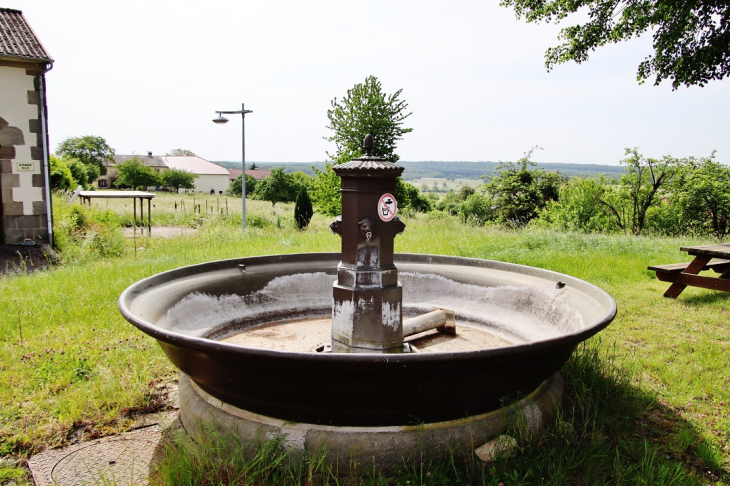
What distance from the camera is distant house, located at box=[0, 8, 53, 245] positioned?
1110cm

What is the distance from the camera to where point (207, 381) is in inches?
121

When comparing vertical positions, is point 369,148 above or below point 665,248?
above

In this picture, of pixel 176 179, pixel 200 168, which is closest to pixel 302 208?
pixel 176 179

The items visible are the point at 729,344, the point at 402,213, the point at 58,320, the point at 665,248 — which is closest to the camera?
the point at 729,344

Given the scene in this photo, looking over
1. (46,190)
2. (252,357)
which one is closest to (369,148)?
(252,357)

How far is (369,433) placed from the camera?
286cm

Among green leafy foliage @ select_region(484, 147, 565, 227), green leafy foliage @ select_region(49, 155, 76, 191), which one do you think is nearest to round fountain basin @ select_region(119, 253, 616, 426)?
green leafy foliage @ select_region(49, 155, 76, 191)

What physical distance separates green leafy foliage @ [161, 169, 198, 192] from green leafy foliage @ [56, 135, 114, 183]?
986cm

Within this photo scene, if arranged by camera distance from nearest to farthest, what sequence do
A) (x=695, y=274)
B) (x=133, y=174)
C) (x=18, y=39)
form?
(x=695, y=274) < (x=18, y=39) < (x=133, y=174)

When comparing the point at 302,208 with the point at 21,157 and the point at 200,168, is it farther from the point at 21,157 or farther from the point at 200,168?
the point at 200,168

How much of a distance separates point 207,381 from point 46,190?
10972mm

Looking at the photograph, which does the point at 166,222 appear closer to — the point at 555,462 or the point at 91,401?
the point at 91,401

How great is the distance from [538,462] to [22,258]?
11.3 m

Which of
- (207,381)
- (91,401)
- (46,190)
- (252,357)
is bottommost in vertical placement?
(91,401)
